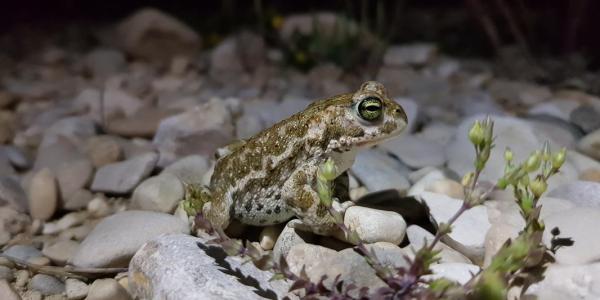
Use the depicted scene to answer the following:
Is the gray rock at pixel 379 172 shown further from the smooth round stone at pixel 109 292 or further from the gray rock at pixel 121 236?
the smooth round stone at pixel 109 292

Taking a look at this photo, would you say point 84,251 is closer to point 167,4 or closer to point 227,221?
point 227,221

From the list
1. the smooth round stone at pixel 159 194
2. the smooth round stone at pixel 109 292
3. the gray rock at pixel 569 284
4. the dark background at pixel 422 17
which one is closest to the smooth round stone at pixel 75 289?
the smooth round stone at pixel 109 292

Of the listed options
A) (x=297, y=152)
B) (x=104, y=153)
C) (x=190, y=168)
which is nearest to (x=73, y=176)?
(x=104, y=153)

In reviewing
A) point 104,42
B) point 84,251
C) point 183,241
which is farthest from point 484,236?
point 104,42

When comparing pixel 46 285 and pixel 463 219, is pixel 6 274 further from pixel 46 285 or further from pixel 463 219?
pixel 463 219

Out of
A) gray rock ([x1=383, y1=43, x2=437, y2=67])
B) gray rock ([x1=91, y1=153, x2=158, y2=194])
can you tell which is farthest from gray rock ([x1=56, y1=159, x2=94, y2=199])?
gray rock ([x1=383, y1=43, x2=437, y2=67])

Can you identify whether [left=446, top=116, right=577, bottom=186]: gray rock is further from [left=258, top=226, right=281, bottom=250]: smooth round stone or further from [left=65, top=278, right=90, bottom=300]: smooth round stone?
[left=65, top=278, right=90, bottom=300]: smooth round stone
